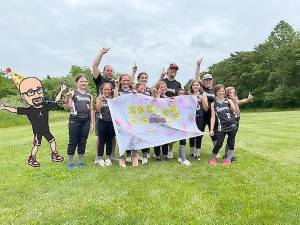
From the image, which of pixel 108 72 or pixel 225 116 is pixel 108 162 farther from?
pixel 225 116

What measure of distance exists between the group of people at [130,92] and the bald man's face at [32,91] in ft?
2.26

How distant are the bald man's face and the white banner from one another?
171 cm

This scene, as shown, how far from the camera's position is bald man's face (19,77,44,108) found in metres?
8.10

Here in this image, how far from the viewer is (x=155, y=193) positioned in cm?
711

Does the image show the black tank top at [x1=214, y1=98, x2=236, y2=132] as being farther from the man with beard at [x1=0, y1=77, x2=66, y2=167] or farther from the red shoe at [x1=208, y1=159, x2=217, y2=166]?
the man with beard at [x1=0, y1=77, x2=66, y2=167]

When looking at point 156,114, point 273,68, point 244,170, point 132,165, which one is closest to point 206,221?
point 244,170

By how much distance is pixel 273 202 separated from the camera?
264 inches

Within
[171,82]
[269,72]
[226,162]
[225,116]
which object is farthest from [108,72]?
[269,72]

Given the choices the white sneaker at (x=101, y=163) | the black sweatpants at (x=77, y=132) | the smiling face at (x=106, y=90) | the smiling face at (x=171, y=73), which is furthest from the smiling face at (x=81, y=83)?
the smiling face at (x=171, y=73)

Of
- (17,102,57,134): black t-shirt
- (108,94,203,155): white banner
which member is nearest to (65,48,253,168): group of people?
(108,94,203,155): white banner

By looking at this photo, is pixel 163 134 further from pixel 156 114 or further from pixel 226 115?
pixel 226 115

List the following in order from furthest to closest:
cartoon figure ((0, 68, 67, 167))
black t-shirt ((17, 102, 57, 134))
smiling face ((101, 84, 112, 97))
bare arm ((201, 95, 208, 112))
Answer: bare arm ((201, 95, 208, 112)), smiling face ((101, 84, 112, 97)), black t-shirt ((17, 102, 57, 134)), cartoon figure ((0, 68, 67, 167))

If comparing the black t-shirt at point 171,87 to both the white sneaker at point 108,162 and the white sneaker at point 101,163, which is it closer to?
the white sneaker at point 108,162

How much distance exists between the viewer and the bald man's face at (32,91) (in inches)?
319
